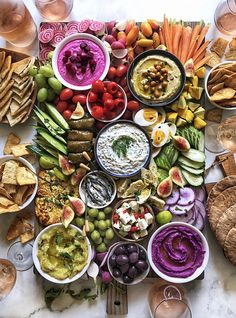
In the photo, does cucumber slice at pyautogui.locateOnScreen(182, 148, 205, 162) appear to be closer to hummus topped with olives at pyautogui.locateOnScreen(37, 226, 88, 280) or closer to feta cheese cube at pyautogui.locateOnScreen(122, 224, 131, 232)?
feta cheese cube at pyautogui.locateOnScreen(122, 224, 131, 232)

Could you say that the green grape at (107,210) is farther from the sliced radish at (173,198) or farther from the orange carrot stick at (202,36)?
the orange carrot stick at (202,36)

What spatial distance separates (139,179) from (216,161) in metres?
0.50

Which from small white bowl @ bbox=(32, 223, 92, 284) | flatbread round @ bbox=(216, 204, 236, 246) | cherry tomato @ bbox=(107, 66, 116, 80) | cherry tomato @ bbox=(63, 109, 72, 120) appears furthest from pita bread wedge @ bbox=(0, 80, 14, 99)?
flatbread round @ bbox=(216, 204, 236, 246)

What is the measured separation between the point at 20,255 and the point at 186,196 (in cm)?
109

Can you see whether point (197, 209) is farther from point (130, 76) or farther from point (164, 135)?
point (130, 76)

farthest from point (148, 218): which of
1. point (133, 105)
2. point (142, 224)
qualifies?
point (133, 105)

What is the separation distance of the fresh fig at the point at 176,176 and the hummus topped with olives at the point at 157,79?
0.44 meters

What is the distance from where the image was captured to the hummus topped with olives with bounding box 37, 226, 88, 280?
3.10 m

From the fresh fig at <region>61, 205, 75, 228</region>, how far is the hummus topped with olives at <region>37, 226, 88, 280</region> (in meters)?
0.05

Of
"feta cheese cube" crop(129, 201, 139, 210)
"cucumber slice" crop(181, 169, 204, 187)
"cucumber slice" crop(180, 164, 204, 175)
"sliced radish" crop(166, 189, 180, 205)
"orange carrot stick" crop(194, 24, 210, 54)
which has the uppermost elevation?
"orange carrot stick" crop(194, 24, 210, 54)

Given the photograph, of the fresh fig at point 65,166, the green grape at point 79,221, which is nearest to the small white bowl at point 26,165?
the fresh fig at point 65,166

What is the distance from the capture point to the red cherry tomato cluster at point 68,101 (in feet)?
10.5

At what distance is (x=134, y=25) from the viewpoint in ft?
10.8

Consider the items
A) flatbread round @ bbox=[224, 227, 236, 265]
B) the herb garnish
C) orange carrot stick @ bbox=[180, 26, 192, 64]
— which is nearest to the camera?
flatbread round @ bbox=[224, 227, 236, 265]
